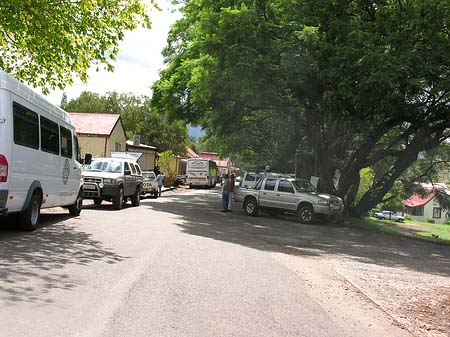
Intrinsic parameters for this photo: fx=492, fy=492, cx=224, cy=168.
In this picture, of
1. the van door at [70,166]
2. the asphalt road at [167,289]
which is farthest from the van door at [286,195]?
the van door at [70,166]

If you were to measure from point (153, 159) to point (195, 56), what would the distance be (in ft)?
99.1

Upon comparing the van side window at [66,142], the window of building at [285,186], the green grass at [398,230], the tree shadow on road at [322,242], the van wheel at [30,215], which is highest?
the van side window at [66,142]

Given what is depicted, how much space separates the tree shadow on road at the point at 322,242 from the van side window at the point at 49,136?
418 centimetres

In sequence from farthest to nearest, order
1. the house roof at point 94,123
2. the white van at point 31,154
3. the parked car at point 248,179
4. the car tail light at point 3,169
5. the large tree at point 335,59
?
the house roof at point 94,123
the parked car at point 248,179
the large tree at point 335,59
the white van at point 31,154
the car tail light at point 3,169

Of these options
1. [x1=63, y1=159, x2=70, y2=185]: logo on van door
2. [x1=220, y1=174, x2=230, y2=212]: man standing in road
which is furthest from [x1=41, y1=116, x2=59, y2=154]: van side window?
[x1=220, y1=174, x2=230, y2=212]: man standing in road

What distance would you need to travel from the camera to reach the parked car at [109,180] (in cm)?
1741

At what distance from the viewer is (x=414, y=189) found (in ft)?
110

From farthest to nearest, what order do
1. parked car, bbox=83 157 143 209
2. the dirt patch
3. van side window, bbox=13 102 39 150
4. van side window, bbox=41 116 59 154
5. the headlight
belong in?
the headlight < parked car, bbox=83 157 143 209 < van side window, bbox=41 116 59 154 < van side window, bbox=13 102 39 150 < the dirt patch

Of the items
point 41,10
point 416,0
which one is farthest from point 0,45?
point 416,0

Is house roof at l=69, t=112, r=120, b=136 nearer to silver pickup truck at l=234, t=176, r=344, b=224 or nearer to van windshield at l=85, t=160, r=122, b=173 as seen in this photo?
silver pickup truck at l=234, t=176, r=344, b=224

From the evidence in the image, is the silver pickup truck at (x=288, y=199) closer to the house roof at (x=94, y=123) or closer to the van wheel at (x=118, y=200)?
the van wheel at (x=118, y=200)

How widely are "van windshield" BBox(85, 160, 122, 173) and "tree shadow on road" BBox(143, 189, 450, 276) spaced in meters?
3.11

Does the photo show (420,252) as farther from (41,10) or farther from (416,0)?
(41,10)

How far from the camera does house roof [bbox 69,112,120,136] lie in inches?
1583
